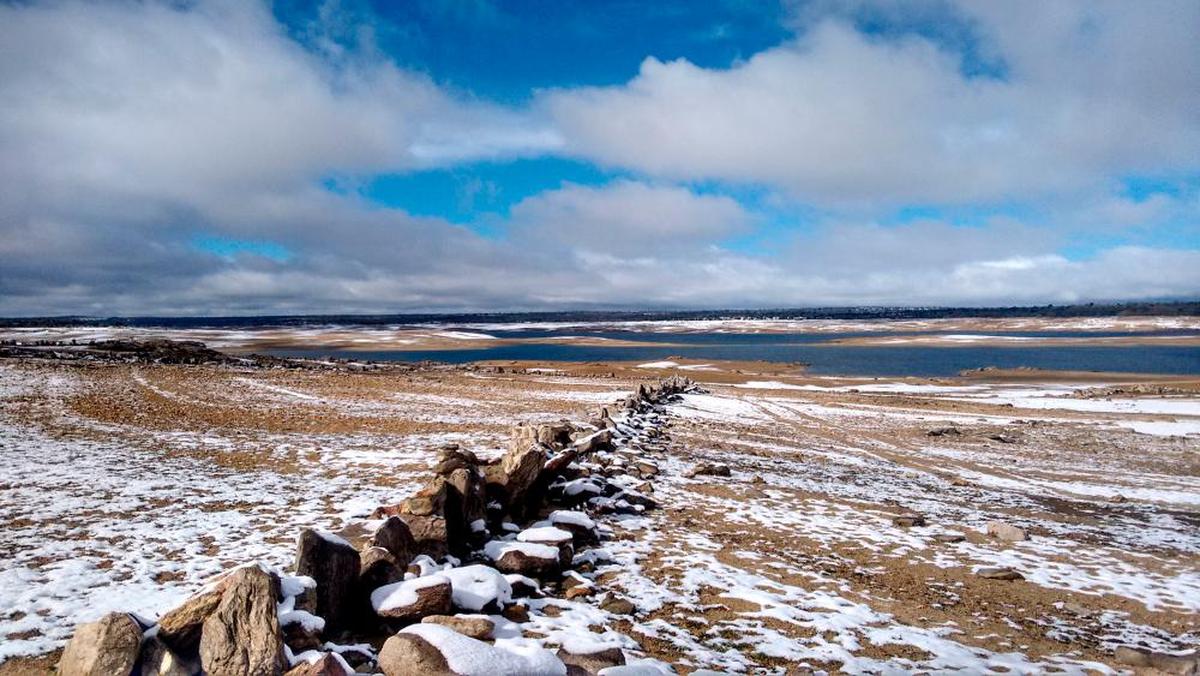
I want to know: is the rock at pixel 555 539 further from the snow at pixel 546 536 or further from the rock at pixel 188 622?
the rock at pixel 188 622

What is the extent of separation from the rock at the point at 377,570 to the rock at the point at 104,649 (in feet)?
6.89

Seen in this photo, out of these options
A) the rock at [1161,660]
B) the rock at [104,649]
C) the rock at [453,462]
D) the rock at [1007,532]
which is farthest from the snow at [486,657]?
the rock at [1007,532]

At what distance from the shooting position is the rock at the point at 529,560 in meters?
8.26

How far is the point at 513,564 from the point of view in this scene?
826 cm

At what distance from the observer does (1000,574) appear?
9.48 metres

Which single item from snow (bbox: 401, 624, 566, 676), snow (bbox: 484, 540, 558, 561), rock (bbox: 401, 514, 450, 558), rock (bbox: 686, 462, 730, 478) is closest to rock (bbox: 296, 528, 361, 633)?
snow (bbox: 401, 624, 566, 676)

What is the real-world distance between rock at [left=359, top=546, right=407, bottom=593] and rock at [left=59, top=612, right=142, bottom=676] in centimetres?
210

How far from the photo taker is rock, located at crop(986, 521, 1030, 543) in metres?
11.6

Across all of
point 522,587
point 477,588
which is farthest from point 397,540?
point 522,587

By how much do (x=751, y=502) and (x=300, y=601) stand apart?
32.0 ft

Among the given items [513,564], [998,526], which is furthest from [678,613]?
[998,526]

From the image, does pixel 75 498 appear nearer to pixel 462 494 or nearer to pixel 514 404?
pixel 462 494

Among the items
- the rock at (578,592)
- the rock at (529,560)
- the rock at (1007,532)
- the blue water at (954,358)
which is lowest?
the blue water at (954,358)

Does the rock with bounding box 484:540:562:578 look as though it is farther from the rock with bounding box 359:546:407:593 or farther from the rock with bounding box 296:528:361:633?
the rock with bounding box 296:528:361:633
